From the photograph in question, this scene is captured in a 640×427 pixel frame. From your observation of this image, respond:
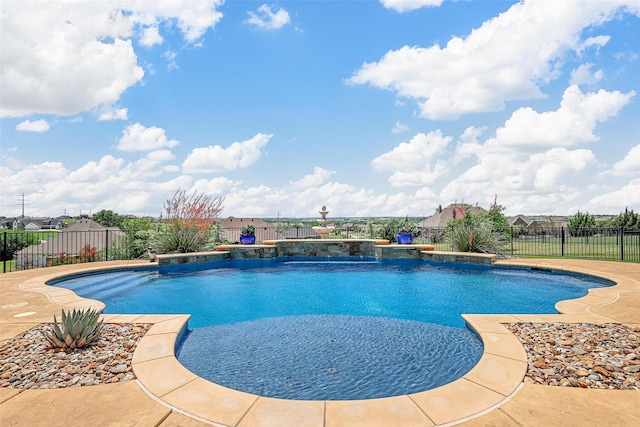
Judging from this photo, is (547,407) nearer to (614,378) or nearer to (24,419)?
(614,378)

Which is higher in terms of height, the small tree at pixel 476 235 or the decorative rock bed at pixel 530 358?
the small tree at pixel 476 235

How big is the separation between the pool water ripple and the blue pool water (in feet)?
0.04

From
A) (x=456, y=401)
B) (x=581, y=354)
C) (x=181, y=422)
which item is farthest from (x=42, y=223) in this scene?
(x=581, y=354)

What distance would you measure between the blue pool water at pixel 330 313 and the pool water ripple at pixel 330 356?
12 millimetres

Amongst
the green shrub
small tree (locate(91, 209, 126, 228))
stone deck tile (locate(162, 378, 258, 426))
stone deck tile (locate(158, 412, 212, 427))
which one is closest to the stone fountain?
the green shrub

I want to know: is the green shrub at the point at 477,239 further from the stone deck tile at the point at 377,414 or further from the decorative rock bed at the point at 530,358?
the stone deck tile at the point at 377,414

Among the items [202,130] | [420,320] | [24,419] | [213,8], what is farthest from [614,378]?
[202,130]

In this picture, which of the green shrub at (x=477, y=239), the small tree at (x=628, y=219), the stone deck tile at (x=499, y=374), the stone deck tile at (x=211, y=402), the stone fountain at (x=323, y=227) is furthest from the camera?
the small tree at (x=628, y=219)

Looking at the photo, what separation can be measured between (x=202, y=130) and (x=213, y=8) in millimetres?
Result: 7286

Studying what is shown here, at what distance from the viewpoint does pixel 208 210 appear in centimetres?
1182

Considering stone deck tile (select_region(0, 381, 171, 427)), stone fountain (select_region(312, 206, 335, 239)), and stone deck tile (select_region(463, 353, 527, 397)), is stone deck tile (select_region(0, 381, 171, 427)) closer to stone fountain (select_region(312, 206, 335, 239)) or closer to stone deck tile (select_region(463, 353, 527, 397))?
stone deck tile (select_region(463, 353, 527, 397))

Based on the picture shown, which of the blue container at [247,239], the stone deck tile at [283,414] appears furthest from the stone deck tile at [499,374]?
the blue container at [247,239]

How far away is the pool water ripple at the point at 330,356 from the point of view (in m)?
3.00

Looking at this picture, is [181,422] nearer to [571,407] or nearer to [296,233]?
[571,407]
